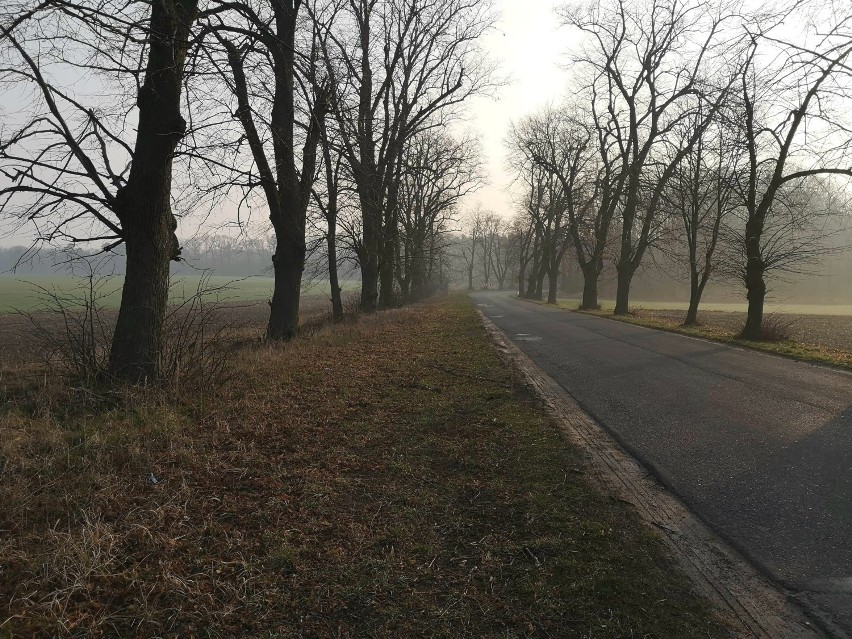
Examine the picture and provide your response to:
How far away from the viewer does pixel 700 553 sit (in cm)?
294

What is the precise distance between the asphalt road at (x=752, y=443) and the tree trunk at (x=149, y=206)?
18.6 ft

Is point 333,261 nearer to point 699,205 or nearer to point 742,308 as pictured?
point 699,205

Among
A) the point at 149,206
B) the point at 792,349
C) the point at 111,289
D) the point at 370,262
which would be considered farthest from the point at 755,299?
the point at 111,289

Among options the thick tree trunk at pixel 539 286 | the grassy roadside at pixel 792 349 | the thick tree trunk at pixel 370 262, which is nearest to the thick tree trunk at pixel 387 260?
the thick tree trunk at pixel 370 262

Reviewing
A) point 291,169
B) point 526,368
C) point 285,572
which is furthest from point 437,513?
point 291,169

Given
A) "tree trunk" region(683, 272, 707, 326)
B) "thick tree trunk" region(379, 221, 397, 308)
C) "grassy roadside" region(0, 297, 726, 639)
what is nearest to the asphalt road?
"grassy roadside" region(0, 297, 726, 639)

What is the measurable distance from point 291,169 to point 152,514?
8906 mm

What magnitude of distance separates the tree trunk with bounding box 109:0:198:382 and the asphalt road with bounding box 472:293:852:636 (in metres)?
5.68

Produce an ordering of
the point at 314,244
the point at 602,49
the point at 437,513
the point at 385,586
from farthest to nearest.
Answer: the point at 602,49
the point at 314,244
the point at 437,513
the point at 385,586

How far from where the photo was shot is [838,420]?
548 cm

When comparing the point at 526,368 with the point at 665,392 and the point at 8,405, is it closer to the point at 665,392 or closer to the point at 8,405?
the point at 665,392

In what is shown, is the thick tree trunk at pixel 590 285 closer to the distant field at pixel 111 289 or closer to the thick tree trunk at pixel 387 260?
the thick tree trunk at pixel 387 260

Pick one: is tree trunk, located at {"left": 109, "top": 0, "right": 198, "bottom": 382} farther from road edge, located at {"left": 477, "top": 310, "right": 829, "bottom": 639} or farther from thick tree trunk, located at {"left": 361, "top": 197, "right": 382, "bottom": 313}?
thick tree trunk, located at {"left": 361, "top": 197, "right": 382, "bottom": 313}

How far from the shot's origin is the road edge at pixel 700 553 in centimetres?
234
